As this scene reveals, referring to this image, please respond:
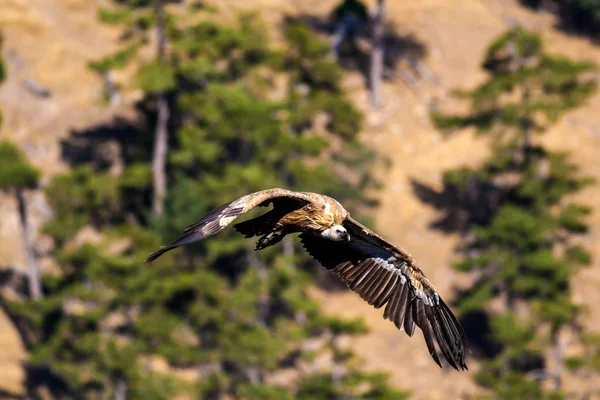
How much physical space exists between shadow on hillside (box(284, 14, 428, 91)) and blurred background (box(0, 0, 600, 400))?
6.36 ft

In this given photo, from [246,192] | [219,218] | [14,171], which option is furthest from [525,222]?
[219,218]

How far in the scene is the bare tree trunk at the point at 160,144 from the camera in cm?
4038

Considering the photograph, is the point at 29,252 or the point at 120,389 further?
the point at 29,252

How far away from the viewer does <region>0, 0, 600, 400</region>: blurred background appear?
36.2 metres

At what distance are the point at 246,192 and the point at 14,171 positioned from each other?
7.20 m

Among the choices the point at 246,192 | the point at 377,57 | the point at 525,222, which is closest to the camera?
the point at 246,192

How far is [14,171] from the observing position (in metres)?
36.3

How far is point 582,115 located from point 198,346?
62.2 feet

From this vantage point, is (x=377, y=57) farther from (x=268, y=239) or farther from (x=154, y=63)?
(x=268, y=239)

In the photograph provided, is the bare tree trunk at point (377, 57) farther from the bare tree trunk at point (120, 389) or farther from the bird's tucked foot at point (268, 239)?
the bird's tucked foot at point (268, 239)

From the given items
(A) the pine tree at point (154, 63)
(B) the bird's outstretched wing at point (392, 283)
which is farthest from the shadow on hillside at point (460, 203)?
(B) the bird's outstretched wing at point (392, 283)

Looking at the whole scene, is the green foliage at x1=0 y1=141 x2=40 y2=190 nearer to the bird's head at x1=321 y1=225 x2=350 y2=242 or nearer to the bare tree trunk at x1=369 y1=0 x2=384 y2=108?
the bare tree trunk at x1=369 y1=0 x2=384 y2=108

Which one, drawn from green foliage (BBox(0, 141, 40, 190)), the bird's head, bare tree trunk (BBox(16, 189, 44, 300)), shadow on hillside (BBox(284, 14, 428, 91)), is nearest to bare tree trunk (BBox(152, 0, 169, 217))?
bare tree trunk (BBox(16, 189, 44, 300))

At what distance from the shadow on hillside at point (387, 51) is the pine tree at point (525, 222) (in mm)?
7495
